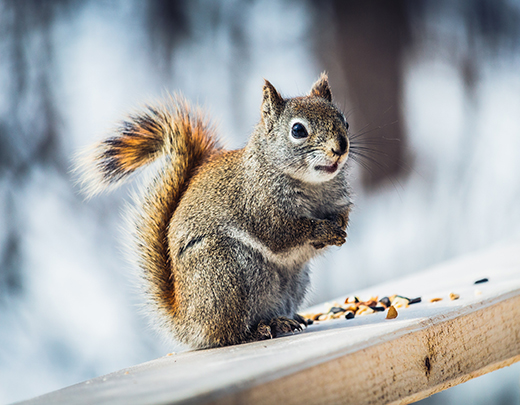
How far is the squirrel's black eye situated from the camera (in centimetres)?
117

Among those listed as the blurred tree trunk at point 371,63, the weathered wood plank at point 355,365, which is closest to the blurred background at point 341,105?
the blurred tree trunk at point 371,63

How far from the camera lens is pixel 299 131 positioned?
118 centimetres

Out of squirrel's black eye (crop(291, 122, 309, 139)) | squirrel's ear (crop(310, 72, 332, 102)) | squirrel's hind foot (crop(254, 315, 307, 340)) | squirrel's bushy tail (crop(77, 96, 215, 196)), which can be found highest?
squirrel's ear (crop(310, 72, 332, 102))

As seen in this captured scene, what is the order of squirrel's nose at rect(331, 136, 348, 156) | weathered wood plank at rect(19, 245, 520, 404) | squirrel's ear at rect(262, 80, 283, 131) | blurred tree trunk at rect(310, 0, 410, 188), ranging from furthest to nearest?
blurred tree trunk at rect(310, 0, 410, 188) → squirrel's ear at rect(262, 80, 283, 131) → squirrel's nose at rect(331, 136, 348, 156) → weathered wood plank at rect(19, 245, 520, 404)

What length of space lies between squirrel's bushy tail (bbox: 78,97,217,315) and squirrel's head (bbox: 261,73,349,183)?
0.23m

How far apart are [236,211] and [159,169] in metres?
0.28

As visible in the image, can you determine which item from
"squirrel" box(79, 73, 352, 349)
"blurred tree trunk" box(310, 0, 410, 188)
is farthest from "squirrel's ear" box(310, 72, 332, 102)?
"blurred tree trunk" box(310, 0, 410, 188)

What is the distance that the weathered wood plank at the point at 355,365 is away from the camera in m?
0.63

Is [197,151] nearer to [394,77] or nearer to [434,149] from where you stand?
[394,77]

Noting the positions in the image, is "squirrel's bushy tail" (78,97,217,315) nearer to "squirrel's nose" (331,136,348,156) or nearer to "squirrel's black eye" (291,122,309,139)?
"squirrel's black eye" (291,122,309,139)

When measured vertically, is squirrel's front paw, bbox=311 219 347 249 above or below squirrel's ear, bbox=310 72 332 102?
below

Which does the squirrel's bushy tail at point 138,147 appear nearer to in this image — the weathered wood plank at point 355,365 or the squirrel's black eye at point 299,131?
the squirrel's black eye at point 299,131

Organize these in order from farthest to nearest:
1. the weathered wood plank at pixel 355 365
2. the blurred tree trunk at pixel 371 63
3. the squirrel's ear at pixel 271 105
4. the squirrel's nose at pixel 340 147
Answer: the blurred tree trunk at pixel 371 63 → the squirrel's ear at pixel 271 105 → the squirrel's nose at pixel 340 147 → the weathered wood plank at pixel 355 365

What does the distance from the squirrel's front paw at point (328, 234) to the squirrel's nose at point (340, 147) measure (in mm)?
162
